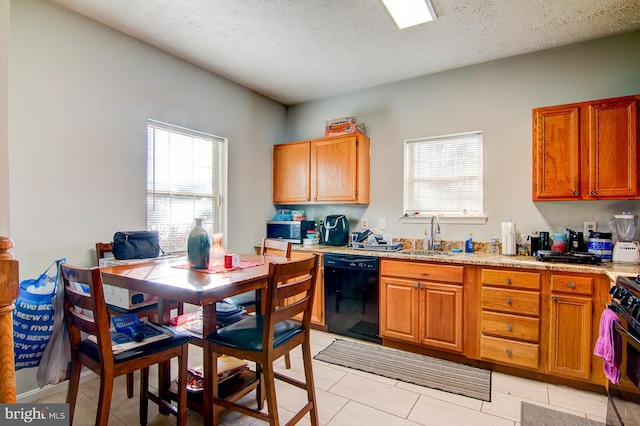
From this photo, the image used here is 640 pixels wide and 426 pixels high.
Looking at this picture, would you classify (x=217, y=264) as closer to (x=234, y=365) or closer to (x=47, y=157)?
(x=234, y=365)

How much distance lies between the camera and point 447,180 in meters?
3.50

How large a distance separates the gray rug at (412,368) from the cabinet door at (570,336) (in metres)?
0.52

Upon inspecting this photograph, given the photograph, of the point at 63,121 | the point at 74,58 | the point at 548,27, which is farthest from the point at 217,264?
the point at 548,27

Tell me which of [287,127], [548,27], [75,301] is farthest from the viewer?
[287,127]

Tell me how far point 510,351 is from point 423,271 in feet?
2.89

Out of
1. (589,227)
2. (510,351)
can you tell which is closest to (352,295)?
(510,351)

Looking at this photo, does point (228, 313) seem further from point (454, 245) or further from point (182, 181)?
point (454, 245)

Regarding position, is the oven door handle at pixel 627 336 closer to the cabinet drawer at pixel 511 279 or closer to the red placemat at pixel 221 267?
the cabinet drawer at pixel 511 279

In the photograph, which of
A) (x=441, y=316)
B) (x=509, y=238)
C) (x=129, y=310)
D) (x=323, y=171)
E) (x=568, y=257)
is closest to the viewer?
(x=129, y=310)

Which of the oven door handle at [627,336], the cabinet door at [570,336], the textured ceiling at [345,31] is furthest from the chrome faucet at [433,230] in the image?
the oven door handle at [627,336]

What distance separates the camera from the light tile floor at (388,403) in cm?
202

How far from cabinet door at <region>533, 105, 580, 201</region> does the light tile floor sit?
152cm

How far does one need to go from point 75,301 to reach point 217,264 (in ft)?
2.53

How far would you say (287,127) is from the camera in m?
4.59
